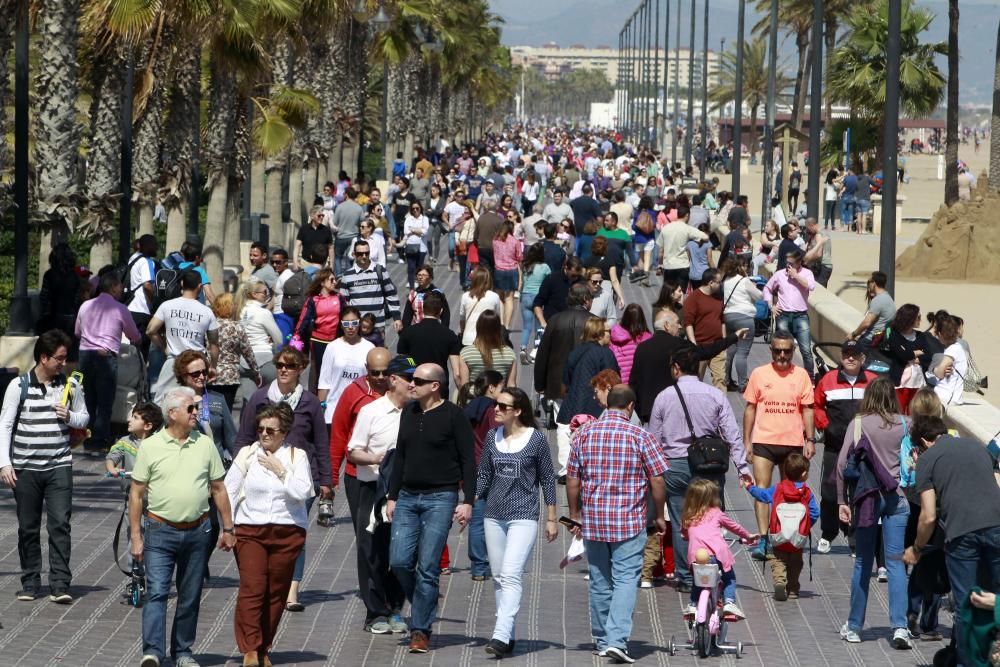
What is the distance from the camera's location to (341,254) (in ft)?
88.4

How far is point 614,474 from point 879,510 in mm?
1548

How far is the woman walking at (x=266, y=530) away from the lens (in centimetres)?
877

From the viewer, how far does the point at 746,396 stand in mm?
11945

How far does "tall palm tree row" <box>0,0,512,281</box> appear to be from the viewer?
811 inches

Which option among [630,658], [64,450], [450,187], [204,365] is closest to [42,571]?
[64,450]

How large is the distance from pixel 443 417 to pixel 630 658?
153 cm

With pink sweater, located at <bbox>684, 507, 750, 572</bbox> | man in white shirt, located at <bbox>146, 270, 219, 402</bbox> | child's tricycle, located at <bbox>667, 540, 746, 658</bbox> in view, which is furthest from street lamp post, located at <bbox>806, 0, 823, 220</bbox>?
child's tricycle, located at <bbox>667, 540, 746, 658</bbox>

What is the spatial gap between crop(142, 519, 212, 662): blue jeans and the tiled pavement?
39cm

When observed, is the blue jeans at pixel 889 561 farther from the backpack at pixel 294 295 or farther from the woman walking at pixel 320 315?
the backpack at pixel 294 295

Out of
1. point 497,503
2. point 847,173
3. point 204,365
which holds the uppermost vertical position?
point 847,173

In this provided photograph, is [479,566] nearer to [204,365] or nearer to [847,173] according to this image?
[204,365]

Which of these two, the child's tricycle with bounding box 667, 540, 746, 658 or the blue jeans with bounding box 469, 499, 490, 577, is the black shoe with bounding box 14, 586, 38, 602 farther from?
the child's tricycle with bounding box 667, 540, 746, 658

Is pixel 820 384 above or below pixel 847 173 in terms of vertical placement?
below

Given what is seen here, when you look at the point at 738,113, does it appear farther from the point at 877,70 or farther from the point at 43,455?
the point at 43,455
